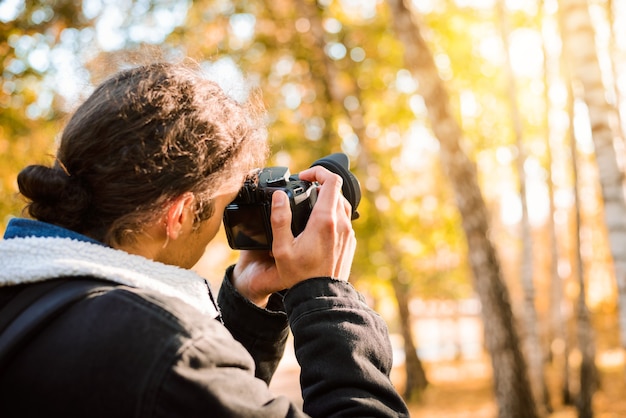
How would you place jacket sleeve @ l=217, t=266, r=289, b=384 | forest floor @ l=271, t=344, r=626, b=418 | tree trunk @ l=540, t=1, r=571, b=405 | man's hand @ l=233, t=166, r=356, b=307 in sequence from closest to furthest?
man's hand @ l=233, t=166, r=356, b=307 < jacket sleeve @ l=217, t=266, r=289, b=384 < forest floor @ l=271, t=344, r=626, b=418 < tree trunk @ l=540, t=1, r=571, b=405

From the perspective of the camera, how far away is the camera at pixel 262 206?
146cm

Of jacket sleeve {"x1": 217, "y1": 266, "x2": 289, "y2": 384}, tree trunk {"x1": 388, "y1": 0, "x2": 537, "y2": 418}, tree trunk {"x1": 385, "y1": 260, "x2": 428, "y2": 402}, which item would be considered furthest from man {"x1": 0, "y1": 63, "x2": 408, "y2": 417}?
tree trunk {"x1": 385, "y1": 260, "x2": 428, "y2": 402}

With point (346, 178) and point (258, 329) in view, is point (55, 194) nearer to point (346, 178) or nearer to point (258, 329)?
point (258, 329)

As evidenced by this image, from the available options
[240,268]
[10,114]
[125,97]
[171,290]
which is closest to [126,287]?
[171,290]

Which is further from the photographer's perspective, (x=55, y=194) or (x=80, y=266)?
(x=55, y=194)

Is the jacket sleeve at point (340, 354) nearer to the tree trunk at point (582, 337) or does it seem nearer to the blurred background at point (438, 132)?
the blurred background at point (438, 132)

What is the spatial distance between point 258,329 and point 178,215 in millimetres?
462

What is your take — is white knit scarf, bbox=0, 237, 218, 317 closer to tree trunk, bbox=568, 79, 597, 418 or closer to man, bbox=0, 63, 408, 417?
man, bbox=0, 63, 408, 417

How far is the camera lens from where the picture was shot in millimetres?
1665

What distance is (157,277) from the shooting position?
3.73 ft

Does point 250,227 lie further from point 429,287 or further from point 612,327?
point 612,327

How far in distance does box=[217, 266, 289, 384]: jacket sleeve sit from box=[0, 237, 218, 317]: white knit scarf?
0.40 m

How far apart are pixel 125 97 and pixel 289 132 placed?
38.6 feet

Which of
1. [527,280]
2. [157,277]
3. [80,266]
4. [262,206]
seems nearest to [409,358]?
[527,280]
